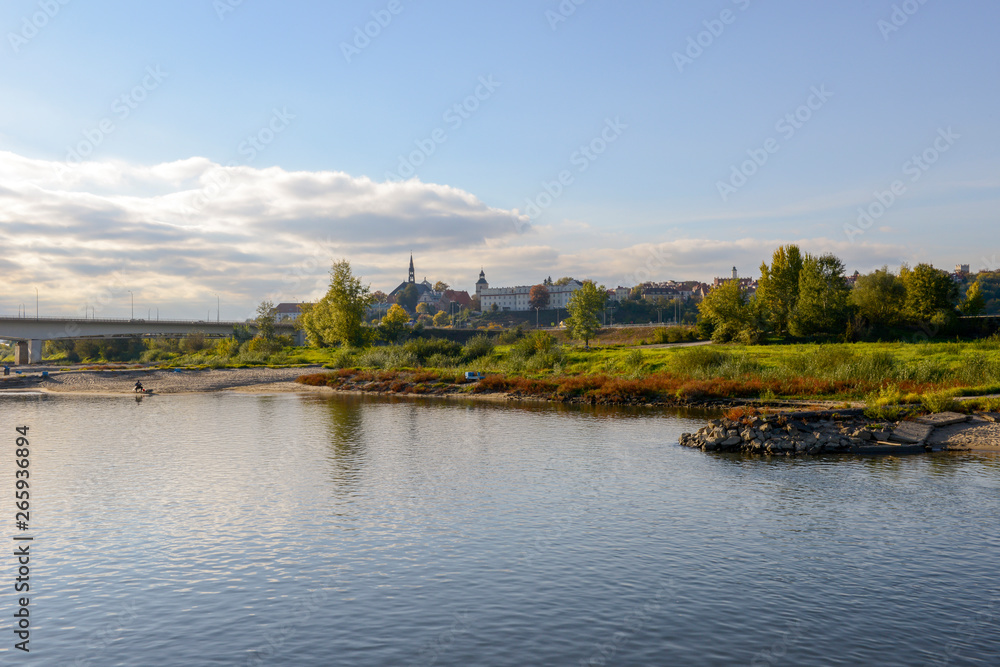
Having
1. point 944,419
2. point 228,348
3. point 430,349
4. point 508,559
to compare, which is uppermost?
A: point 228,348

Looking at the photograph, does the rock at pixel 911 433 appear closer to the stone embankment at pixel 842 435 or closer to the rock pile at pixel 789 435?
the stone embankment at pixel 842 435

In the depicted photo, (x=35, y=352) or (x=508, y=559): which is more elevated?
(x=35, y=352)

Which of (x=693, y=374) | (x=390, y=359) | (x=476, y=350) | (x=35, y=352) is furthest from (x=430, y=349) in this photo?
(x=35, y=352)

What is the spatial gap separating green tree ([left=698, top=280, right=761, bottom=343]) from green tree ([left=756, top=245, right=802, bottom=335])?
2.56 meters

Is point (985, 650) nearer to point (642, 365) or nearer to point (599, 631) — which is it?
point (599, 631)

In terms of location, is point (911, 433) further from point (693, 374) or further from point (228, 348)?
point (228, 348)

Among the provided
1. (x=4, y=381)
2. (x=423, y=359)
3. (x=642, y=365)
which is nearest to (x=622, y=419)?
(x=642, y=365)

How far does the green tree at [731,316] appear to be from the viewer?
81.6 meters

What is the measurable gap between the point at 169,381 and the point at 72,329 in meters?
42.3

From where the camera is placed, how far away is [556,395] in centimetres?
5166

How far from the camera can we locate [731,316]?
83375 mm

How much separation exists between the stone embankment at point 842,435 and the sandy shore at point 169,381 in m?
45.4

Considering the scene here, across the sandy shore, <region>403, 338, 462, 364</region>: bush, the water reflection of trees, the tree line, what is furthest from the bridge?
the tree line

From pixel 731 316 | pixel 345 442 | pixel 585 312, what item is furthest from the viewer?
pixel 585 312
